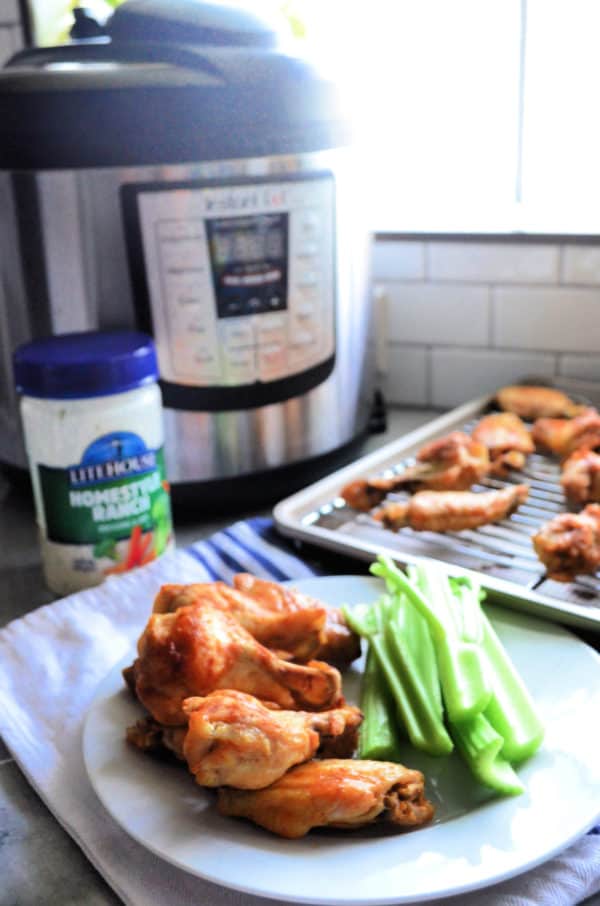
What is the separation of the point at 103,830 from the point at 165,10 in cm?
68

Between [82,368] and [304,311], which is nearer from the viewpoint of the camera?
[82,368]

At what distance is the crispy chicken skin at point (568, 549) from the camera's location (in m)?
0.80

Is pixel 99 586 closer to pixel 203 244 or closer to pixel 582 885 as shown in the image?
pixel 203 244

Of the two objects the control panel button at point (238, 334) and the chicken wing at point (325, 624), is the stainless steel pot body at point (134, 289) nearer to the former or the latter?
the control panel button at point (238, 334)

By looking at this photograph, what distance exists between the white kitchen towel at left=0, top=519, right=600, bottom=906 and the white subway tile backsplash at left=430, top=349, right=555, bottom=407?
46cm

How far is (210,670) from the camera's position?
0.62m

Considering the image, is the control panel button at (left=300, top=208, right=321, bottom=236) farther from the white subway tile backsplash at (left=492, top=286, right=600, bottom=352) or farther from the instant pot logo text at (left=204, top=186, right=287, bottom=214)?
the white subway tile backsplash at (left=492, top=286, right=600, bottom=352)

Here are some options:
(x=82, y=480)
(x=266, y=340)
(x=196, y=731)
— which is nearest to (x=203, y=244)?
(x=266, y=340)

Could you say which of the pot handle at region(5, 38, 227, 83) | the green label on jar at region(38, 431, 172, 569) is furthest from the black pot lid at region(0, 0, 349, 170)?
the green label on jar at region(38, 431, 172, 569)

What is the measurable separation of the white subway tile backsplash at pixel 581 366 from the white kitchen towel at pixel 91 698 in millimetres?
502

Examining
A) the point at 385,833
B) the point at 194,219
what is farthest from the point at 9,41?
the point at 385,833

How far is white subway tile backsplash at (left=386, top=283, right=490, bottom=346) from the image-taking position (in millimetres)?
1271

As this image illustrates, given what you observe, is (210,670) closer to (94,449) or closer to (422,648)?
(422,648)

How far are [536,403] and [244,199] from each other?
43 centimetres
